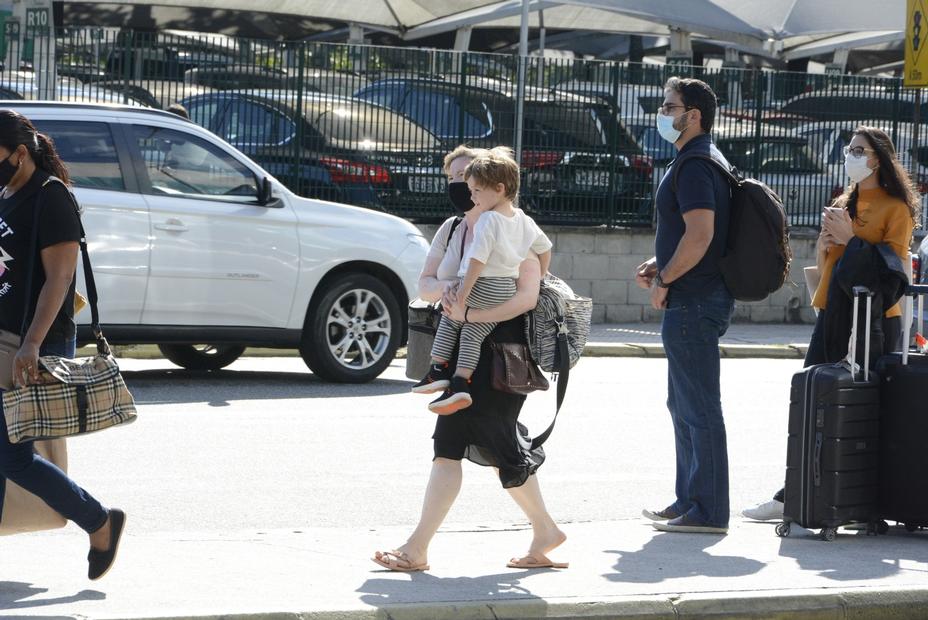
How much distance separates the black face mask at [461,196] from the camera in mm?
6445

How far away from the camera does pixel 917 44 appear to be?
1345 cm

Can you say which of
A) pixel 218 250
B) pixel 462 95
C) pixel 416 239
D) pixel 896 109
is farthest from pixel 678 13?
pixel 218 250

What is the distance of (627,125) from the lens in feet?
61.5

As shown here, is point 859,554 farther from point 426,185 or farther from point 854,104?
point 854,104

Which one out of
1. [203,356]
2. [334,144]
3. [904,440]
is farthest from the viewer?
[334,144]

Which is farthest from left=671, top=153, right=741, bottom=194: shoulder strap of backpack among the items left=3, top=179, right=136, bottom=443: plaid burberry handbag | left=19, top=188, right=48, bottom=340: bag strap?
left=19, top=188, right=48, bottom=340: bag strap

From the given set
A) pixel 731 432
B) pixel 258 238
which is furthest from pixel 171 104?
pixel 731 432

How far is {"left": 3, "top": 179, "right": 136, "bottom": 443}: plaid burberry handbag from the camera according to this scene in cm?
556

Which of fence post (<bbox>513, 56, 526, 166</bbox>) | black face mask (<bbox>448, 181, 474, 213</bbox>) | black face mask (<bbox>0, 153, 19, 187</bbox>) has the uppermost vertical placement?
fence post (<bbox>513, 56, 526, 166</bbox>)

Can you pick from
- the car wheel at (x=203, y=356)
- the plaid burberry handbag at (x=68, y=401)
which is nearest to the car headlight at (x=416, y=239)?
the car wheel at (x=203, y=356)

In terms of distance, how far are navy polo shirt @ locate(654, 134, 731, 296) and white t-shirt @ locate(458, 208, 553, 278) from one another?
3.07 ft

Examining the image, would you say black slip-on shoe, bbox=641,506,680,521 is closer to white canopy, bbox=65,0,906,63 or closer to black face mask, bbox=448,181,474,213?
black face mask, bbox=448,181,474,213

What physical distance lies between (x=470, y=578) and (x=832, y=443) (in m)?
1.72

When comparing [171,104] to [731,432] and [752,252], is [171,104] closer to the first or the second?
[731,432]
